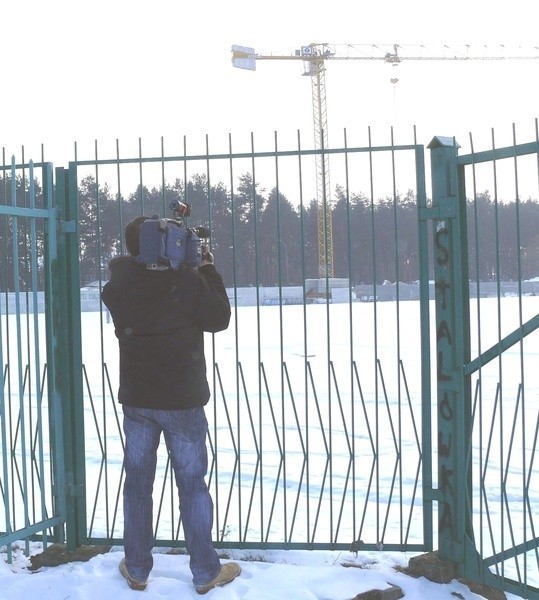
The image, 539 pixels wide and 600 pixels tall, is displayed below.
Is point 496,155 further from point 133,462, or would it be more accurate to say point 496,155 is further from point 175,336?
point 133,462

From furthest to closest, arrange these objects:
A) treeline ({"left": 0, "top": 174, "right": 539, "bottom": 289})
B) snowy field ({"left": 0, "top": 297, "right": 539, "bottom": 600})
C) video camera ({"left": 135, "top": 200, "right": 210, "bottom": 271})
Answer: treeline ({"left": 0, "top": 174, "right": 539, "bottom": 289}) → snowy field ({"left": 0, "top": 297, "right": 539, "bottom": 600}) → video camera ({"left": 135, "top": 200, "right": 210, "bottom": 271})

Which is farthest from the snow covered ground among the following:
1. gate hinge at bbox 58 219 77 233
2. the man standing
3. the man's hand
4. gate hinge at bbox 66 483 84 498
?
gate hinge at bbox 58 219 77 233

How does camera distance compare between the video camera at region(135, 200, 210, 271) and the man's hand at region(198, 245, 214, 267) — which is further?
the man's hand at region(198, 245, 214, 267)

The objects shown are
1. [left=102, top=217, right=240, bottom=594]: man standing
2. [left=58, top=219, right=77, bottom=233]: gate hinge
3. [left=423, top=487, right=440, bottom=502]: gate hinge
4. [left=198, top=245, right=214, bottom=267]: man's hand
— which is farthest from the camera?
[left=58, top=219, right=77, bottom=233]: gate hinge

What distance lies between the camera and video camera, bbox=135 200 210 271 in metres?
3.44

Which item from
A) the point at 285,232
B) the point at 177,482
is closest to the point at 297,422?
the point at 177,482

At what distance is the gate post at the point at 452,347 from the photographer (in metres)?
3.96

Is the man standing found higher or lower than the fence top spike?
lower

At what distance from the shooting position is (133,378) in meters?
3.60

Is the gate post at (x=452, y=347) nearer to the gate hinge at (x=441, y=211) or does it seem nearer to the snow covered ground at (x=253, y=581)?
the gate hinge at (x=441, y=211)

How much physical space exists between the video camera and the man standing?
67 mm

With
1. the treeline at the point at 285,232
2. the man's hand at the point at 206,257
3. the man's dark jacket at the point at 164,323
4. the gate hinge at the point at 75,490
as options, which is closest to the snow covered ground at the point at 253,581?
the gate hinge at the point at 75,490

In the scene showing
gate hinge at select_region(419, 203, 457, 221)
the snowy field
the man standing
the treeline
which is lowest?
the snowy field

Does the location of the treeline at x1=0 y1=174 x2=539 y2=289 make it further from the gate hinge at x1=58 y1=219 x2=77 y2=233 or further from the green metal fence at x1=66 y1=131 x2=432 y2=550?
the gate hinge at x1=58 y1=219 x2=77 y2=233
